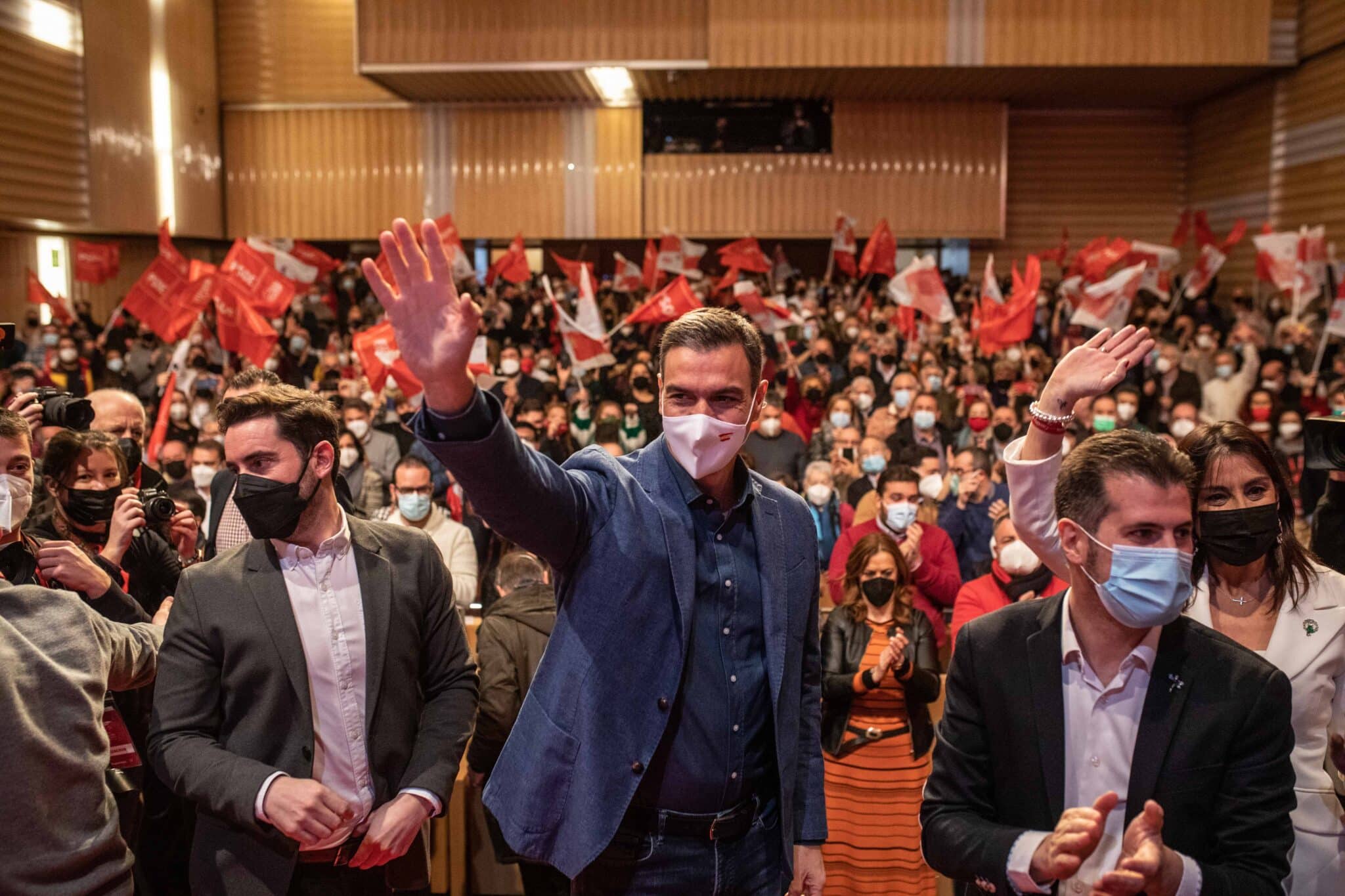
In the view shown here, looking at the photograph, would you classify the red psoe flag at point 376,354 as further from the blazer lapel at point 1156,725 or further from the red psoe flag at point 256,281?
the blazer lapel at point 1156,725

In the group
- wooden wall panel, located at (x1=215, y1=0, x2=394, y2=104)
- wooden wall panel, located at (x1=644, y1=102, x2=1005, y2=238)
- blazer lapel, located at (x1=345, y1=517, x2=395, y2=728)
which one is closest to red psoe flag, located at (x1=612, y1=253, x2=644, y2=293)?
wooden wall panel, located at (x1=644, y1=102, x2=1005, y2=238)

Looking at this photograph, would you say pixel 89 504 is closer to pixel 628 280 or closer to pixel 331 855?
pixel 331 855

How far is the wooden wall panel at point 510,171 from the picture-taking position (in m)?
21.0

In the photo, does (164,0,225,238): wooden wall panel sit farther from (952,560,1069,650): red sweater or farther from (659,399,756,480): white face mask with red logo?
(659,399,756,480): white face mask with red logo

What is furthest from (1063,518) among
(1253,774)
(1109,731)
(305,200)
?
(305,200)

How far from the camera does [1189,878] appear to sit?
2020 mm

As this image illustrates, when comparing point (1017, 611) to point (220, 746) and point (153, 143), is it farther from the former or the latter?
point (153, 143)

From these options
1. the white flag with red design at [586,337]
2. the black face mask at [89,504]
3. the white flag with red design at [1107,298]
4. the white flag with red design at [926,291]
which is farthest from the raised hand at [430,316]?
the white flag with red design at [926,291]

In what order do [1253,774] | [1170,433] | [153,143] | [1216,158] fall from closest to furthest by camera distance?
[1253,774] < [1170,433] < [153,143] < [1216,158]

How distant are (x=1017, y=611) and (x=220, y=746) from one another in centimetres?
183

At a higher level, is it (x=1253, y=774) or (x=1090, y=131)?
(x=1090, y=131)

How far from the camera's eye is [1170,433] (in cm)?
1029

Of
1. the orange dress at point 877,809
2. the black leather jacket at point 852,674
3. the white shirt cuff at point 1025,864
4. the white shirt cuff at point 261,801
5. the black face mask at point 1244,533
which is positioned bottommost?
the orange dress at point 877,809

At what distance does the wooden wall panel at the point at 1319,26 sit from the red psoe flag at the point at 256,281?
14.7 meters
